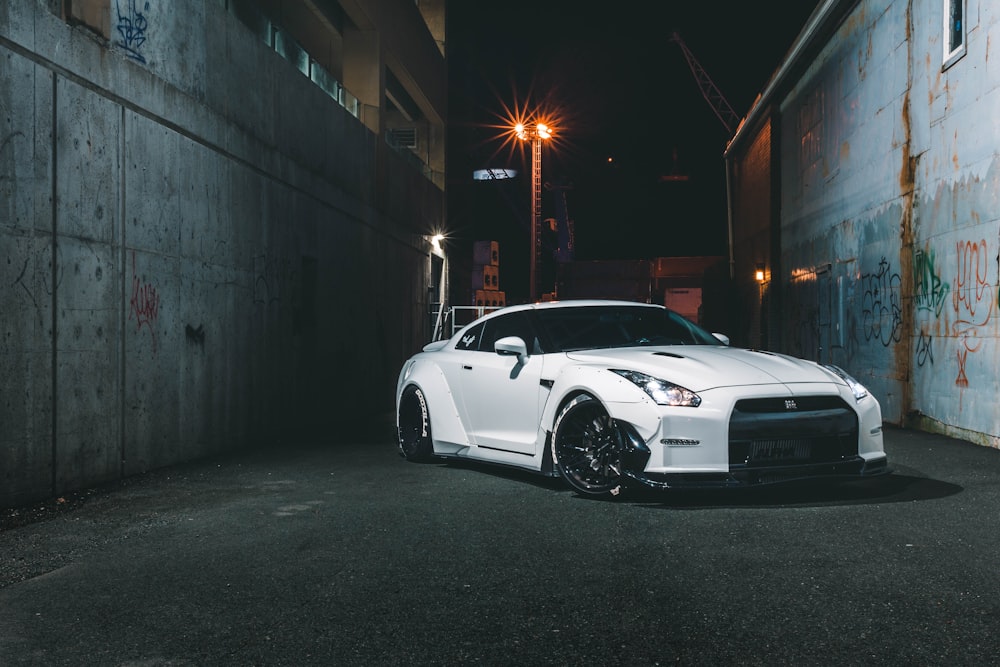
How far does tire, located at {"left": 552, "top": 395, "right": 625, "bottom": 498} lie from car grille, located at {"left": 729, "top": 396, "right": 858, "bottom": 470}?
2.42ft

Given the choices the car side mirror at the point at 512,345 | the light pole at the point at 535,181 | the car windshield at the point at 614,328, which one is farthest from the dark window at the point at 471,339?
the light pole at the point at 535,181

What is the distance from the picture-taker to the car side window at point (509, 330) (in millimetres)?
7508

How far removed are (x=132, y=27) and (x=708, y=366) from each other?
19.3ft

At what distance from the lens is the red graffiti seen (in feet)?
27.5

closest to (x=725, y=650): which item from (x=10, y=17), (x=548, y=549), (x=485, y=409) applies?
(x=548, y=549)

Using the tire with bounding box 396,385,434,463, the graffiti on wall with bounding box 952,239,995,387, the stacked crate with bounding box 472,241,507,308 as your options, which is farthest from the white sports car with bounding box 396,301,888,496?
the stacked crate with bounding box 472,241,507,308

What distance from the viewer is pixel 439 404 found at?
27.1 feet

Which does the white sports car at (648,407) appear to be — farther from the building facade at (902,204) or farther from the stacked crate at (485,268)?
the stacked crate at (485,268)

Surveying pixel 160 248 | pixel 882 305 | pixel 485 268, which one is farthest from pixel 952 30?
pixel 485 268

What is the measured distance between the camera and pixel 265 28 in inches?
516

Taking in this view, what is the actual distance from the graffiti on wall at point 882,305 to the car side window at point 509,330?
22.6 feet

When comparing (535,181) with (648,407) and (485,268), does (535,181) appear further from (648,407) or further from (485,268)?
(648,407)

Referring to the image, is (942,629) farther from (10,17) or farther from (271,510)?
(10,17)

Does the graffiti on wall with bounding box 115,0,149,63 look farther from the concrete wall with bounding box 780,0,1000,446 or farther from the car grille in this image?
the concrete wall with bounding box 780,0,1000,446
